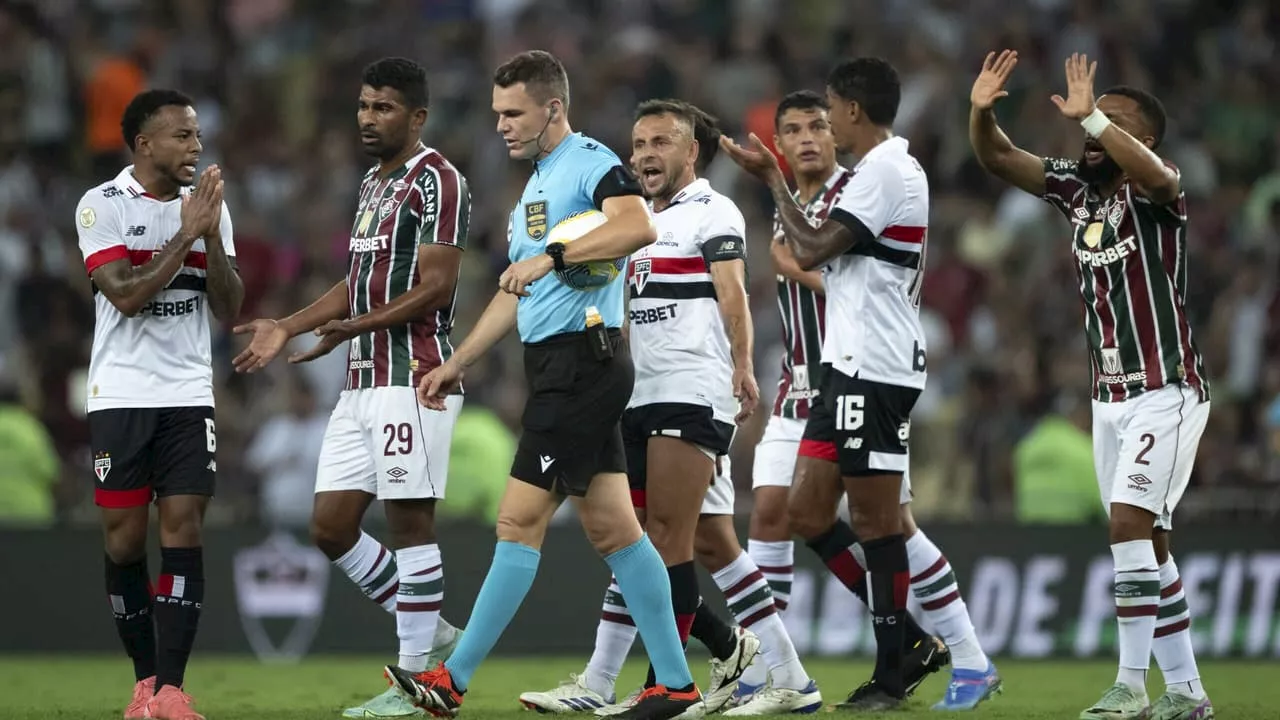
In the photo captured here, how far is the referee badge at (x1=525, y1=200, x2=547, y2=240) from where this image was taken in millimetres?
8445

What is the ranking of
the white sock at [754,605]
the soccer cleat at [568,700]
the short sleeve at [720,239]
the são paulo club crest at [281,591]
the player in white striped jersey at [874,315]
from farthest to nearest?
the são paulo club crest at [281,591]
the white sock at [754,605]
the short sleeve at [720,239]
the soccer cleat at [568,700]
the player in white striped jersey at [874,315]

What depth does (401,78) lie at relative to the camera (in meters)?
9.33

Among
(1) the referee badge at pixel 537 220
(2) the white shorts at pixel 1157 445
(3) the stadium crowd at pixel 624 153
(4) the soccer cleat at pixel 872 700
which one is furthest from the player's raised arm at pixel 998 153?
(3) the stadium crowd at pixel 624 153

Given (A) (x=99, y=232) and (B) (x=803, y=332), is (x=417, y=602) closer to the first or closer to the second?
(A) (x=99, y=232)

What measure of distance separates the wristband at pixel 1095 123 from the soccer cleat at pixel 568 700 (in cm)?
371

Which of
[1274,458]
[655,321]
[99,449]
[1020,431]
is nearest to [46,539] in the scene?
[99,449]

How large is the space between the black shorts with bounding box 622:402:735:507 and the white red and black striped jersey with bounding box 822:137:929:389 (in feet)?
2.39

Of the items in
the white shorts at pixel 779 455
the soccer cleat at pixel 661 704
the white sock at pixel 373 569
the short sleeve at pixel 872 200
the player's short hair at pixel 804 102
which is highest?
the player's short hair at pixel 804 102

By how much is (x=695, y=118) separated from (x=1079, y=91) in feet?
7.07

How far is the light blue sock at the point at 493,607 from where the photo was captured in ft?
26.6

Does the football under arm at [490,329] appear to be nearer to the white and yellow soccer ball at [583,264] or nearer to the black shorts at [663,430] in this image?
the white and yellow soccer ball at [583,264]

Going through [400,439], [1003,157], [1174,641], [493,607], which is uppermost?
[1003,157]

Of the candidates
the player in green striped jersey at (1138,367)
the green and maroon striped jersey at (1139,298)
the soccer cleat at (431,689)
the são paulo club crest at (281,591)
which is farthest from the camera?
the são paulo club crest at (281,591)

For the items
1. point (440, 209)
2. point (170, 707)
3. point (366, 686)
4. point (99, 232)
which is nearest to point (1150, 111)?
point (440, 209)
